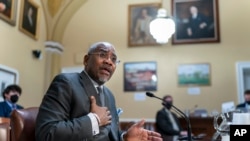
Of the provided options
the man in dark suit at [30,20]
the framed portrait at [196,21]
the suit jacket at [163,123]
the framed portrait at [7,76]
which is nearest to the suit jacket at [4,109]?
the framed portrait at [7,76]

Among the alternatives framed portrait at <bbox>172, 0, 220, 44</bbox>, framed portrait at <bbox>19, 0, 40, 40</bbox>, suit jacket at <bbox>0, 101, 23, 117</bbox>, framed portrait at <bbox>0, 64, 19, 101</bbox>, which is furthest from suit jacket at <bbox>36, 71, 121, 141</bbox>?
framed portrait at <bbox>172, 0, 220, 44</bbox>

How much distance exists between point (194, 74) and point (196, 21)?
120 centimetres

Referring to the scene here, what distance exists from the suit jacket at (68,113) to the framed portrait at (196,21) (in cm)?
563

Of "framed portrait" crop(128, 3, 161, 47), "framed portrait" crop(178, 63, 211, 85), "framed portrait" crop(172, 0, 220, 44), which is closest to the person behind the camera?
"framed portrait" crop(178, 63, 211, 85)

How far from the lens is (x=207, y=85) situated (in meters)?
7.09

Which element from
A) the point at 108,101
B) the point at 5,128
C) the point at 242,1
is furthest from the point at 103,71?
the point at 242,1

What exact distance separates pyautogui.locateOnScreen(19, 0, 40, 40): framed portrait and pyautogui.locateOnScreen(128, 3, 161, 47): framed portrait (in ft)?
6.89

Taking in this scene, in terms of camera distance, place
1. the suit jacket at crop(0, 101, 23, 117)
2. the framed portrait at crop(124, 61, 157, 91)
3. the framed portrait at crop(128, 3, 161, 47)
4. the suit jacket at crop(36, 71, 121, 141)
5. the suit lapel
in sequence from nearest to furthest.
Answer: the suit jacket at crop(36, 71, 121, 141) → the suit lapel → the suit jacket at crop(0, 101, 23, 117) → the framed portrait at crop(124, 61, 157, 91) → the framed portrait at crop(128, 3, 161, 47)

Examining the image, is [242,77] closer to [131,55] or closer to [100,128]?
[131,55]

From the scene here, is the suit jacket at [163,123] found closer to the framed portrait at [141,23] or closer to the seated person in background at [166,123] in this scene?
the seated person in background at [166,123]

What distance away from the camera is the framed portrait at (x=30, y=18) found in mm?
6711

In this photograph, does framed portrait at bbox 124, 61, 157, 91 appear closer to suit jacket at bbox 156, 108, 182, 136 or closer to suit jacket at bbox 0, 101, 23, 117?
suit jacket at bbox 156, 108, 182, 136

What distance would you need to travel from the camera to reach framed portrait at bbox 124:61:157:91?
736cm

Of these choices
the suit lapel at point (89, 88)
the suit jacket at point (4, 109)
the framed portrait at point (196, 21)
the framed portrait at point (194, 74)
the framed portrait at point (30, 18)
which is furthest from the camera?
the framed portrait at point (196, 21)
